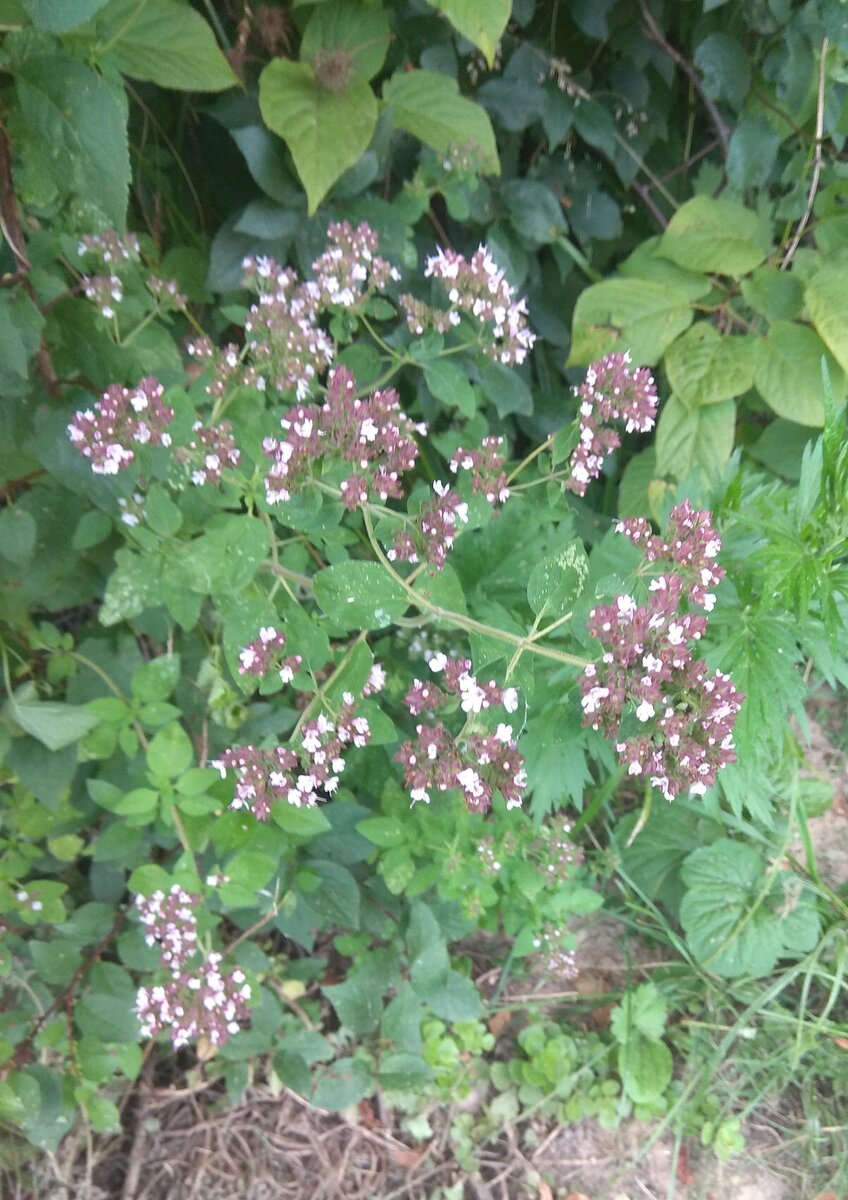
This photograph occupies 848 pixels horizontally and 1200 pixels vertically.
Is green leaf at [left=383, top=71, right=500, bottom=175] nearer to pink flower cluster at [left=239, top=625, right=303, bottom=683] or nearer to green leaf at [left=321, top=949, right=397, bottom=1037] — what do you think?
pink flower cluster at [left=239, top=625, right=303, bottom=683]

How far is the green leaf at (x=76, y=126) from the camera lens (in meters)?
0.83

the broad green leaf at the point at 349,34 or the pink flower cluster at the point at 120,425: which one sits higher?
the broad green leaf at the point at 349,34

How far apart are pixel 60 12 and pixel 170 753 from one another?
0.85 meters

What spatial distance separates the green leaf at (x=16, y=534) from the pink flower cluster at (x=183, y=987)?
0.50 m

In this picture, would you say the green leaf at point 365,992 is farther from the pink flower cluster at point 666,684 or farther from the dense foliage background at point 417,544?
the pink flower cluster at point 666,684

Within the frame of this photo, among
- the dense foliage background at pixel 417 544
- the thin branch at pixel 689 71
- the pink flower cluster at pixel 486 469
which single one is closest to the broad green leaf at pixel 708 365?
the dense foliage background at pixel 417 544

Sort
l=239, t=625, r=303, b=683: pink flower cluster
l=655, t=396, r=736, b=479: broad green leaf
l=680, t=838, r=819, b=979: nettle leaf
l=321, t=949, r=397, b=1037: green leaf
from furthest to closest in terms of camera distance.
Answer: l=680, t=838, r=819, b=979: nettle leaf → l=655, t=396, r=736, b=479: broad green leaf → l=321, t=949, r=397, b=1037: green leaf → l=239, t=625, r=303, b=683: pink flower cluster

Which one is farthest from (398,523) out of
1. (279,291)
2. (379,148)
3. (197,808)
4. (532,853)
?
(532,853)

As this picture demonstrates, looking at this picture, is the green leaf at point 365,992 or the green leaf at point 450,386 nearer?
the green leaf at point 450,386

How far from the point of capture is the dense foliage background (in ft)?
3.34

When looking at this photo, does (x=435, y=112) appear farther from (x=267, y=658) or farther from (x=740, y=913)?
(x=740, y=913)

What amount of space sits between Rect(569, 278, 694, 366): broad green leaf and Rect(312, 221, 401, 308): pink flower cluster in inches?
22.4

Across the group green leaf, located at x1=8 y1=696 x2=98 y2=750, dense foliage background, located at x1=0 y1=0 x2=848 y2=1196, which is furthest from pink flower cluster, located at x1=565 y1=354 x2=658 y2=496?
green leaf, located at x1=8 y1=696 x2=98 y2=750

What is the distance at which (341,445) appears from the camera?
35.6 inches
